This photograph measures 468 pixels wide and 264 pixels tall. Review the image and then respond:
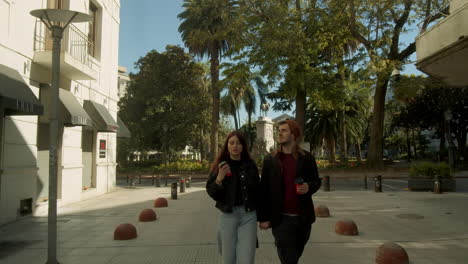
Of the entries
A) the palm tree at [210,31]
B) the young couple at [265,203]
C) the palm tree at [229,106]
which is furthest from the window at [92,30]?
the palm tree at [229,106]

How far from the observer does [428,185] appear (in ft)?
46.6

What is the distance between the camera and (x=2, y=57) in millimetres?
7977

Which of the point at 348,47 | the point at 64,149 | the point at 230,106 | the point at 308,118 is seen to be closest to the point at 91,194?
the point at 64,149

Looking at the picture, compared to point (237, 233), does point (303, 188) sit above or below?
above

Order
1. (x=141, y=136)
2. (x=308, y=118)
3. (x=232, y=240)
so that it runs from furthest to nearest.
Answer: (x=308, y=118) < (x=141, y=136) < (x=232, y=240)

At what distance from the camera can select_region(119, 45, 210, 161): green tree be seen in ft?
95.3

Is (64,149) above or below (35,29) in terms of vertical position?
below

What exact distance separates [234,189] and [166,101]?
2687 centimetres

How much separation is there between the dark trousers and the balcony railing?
802 centimetres

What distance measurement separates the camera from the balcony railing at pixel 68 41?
973cm

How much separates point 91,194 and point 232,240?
11742mm

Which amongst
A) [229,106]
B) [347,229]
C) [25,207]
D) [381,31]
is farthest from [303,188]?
[229,106]

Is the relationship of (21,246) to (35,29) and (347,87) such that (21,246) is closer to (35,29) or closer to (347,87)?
(35,29)

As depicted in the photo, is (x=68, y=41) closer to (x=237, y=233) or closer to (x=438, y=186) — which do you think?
(x=237, y=233)
